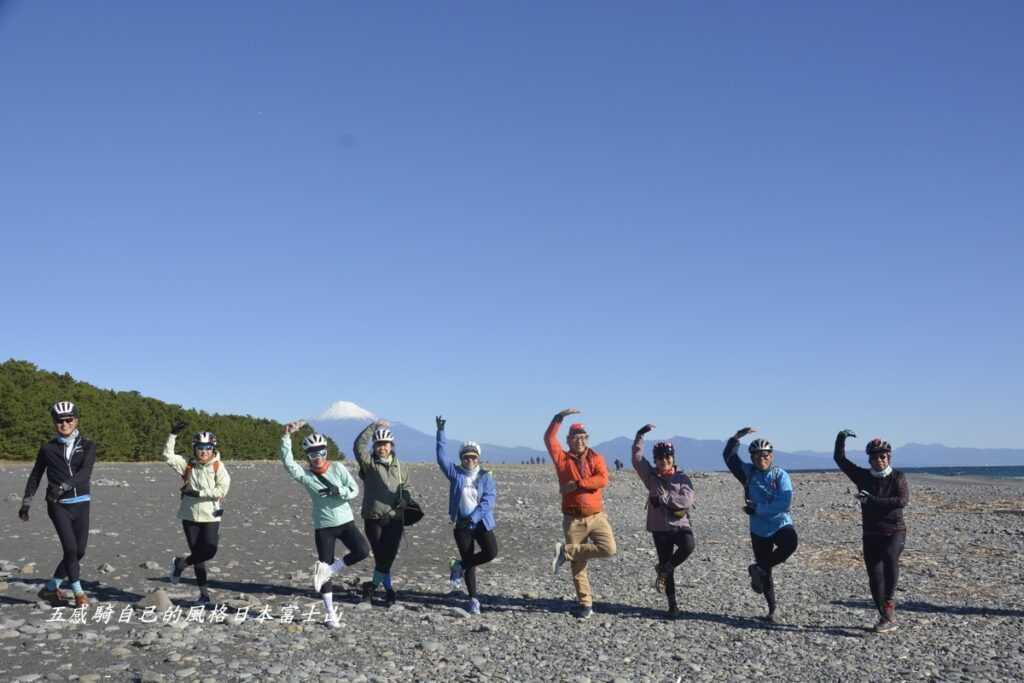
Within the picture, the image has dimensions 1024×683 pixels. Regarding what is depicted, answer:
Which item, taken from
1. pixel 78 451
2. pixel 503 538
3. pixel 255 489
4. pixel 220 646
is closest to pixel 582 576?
pixel 220 646

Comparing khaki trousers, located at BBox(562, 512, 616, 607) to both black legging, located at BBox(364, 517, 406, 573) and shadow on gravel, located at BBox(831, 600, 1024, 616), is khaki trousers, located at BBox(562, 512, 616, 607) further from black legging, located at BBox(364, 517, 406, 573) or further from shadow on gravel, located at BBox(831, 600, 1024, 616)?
shadow on gravel, located at BBox(831, 600, 1024, 616)

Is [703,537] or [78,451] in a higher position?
[78,451]

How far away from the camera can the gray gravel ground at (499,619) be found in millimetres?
9852

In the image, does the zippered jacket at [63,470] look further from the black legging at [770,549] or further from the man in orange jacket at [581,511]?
the black legging at [770,549]

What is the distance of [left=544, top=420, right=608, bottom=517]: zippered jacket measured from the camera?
12992 millimetres

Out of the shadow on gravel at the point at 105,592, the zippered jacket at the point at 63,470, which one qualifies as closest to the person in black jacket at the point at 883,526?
the shadow on gravel at the point at 105,592

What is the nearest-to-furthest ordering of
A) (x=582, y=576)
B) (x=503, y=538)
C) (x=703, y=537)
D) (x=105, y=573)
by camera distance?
1. (x=582, y=576)
2. (x=105, y=573)
3. (x=503, y=538)
4. (x=703, y=537)

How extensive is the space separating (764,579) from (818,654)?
1870 millimetres

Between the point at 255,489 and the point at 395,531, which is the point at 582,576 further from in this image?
the point at 255,489

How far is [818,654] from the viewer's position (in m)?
11.0

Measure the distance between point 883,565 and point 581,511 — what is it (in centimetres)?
443

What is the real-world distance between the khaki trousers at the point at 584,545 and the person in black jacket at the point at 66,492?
693 centimetres

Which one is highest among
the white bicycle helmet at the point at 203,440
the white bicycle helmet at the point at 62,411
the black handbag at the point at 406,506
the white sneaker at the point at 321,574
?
the white bicycle helmet at the point at 62,411

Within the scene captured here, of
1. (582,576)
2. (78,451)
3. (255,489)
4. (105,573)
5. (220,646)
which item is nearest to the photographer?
(220,646)
